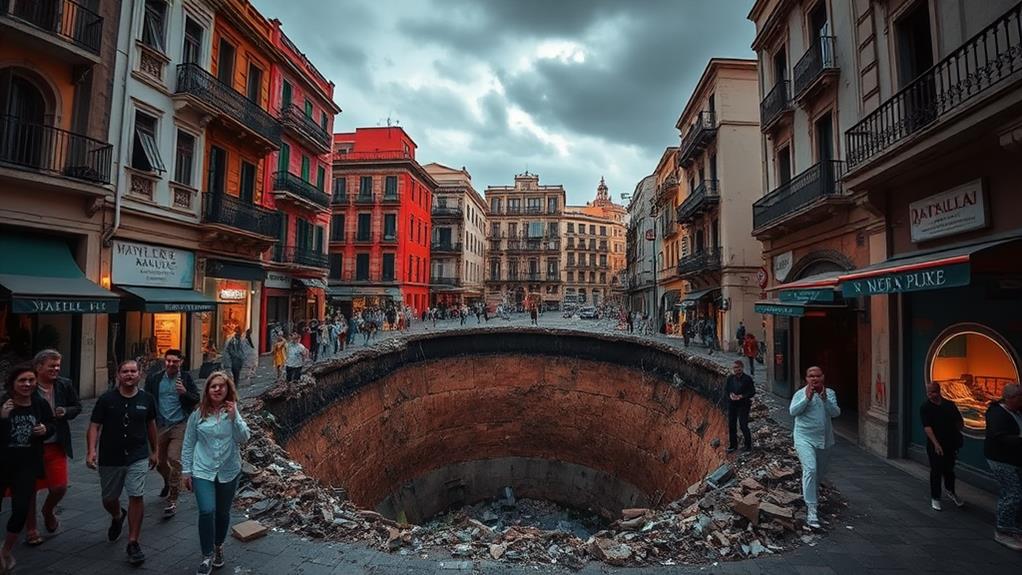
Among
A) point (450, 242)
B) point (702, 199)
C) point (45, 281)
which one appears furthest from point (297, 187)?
point (450, 242)

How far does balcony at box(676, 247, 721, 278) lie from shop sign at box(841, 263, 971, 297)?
48.4 feet

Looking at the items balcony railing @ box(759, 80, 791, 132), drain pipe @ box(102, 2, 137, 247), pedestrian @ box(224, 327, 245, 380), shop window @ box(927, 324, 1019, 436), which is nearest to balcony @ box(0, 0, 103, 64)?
drain pipe @ box(102, 2, 137, 247)

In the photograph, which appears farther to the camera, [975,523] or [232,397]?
[975,523]

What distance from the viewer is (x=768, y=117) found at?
1359cm

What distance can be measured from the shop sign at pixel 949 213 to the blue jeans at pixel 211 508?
393 inches

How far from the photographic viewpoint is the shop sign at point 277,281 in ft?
64.6

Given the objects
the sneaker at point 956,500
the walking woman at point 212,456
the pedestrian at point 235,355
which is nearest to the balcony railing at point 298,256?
the pedestrian at point 235,355

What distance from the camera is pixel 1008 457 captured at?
473cm

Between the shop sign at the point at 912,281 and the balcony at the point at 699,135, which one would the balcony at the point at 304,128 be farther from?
the shop sign at the point at 912,281

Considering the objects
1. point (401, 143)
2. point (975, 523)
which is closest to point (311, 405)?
point (975, 523)

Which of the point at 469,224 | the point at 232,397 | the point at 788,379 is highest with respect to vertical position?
the point at 469,224

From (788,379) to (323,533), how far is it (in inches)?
488

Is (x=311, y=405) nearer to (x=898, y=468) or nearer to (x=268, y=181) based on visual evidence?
(x=268, y=181)

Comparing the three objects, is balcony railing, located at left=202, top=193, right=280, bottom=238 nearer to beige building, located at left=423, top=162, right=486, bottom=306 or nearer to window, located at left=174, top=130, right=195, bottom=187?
window, located at left=174, top=130, right=195, bottom=187
